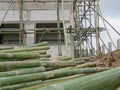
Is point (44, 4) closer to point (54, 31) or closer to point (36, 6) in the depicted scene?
point (36, 6)

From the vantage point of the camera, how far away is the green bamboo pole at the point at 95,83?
1855mm

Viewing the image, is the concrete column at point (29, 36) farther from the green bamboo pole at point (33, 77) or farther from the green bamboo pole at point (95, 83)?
the green bamboo pole at point (95, 83)

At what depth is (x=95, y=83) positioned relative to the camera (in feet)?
6.44

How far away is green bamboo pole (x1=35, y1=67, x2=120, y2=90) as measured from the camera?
186cm

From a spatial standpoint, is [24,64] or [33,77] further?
[24,64]

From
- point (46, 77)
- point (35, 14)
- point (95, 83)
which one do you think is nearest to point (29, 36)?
point (35, 14)

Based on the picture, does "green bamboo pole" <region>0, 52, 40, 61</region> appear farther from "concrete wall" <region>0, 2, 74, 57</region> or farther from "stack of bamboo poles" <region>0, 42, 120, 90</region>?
"concrete wall" <region>0, 2, 74, 57</region>

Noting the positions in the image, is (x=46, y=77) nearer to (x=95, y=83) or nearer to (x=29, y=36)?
(x=95, y=83)

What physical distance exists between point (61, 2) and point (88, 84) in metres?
12.0

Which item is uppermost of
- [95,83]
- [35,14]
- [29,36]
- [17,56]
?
[35,14]

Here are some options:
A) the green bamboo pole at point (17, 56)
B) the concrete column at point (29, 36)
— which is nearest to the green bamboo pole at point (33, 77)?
the green bamboo pole at point (17, 56)

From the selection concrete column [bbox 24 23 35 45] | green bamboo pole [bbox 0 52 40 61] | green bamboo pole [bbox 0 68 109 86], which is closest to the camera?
green bamboo pole [bbox 0 68 109 86]

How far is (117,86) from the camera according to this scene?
227 cm

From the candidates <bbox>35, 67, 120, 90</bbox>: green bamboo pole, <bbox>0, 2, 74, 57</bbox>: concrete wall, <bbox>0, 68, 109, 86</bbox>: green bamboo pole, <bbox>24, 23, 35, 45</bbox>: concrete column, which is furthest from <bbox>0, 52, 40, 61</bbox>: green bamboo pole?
<bbox>0, 2, 74, 57</bbox>: concrete wall
